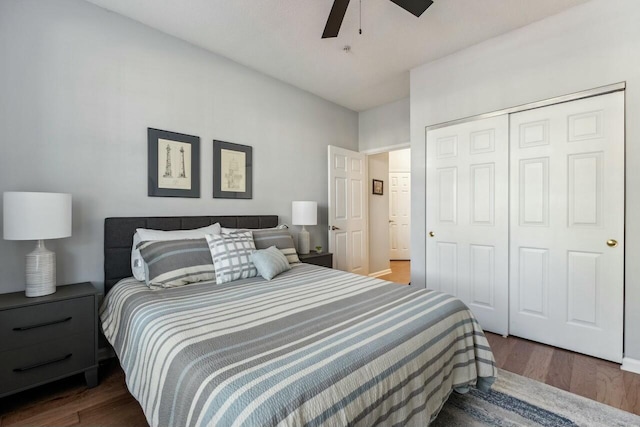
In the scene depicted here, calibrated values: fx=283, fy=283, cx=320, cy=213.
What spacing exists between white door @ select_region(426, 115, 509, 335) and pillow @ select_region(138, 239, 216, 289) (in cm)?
236

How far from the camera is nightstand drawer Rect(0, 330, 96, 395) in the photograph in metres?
1.61

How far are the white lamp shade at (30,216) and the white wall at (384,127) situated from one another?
384 centimetres

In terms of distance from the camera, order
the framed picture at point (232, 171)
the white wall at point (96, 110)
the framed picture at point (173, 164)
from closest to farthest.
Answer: the white wall at point (96, 110)
the framed picture at point (173, 164)
the framed picture at point (232, 171)

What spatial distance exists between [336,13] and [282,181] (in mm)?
2031

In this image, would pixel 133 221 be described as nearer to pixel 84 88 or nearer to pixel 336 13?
pixel 84 88

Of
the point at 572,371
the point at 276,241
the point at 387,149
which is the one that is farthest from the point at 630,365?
the point at 387,149

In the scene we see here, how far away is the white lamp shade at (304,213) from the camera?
345 cm

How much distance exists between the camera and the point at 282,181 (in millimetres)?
3594

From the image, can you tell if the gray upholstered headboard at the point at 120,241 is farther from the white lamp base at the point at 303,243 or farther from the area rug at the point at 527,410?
the area rug at the point at 527,410

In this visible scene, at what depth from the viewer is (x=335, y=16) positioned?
191 cm

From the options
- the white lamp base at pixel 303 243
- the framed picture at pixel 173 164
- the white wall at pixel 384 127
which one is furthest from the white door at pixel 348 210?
the framed picture at pixel 173 164

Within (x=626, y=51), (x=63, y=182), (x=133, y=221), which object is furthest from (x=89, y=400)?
(x=626, y=51)

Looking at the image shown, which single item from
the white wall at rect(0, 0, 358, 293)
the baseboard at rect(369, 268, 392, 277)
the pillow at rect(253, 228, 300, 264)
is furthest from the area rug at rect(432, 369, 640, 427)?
the baseboard at rect(369, 268, 392, 277)

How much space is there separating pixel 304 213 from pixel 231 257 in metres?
1.40
